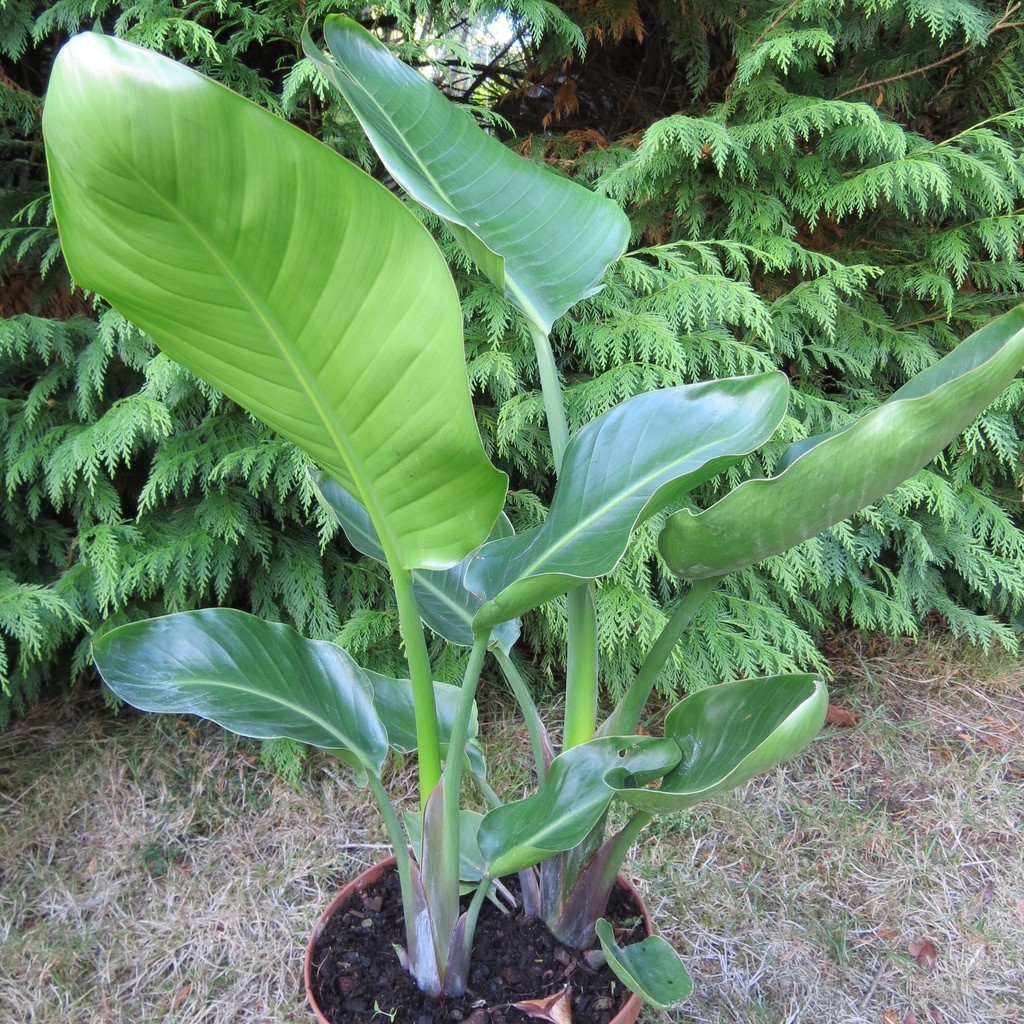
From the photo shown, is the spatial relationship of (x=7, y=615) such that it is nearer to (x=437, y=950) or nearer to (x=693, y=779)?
(x=437, y=950)

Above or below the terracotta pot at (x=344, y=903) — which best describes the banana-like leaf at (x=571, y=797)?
above

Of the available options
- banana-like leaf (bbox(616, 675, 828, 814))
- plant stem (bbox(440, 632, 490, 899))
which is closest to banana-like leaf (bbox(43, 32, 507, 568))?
plant stem (bbox(440, 632, 490, 899))

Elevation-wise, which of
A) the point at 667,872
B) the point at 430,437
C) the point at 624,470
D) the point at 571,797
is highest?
the point at 430,437

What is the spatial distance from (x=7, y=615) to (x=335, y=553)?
65cm

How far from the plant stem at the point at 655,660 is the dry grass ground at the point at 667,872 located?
577 mm

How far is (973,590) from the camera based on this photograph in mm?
1987

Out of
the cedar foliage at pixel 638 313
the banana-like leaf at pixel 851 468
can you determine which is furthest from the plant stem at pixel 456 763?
the cedar foliage at pixel 638 313

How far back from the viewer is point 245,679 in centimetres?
82

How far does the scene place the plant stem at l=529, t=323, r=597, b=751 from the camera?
0.81 metres

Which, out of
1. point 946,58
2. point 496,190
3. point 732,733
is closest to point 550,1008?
point 732,733

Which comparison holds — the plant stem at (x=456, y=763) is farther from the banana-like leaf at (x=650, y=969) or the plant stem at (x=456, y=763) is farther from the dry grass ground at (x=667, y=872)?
the dry grass ground at (x=667, y=872)

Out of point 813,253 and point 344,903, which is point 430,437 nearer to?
point 344,903

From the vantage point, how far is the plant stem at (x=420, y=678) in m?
0.68

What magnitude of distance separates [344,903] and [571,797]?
397mm
